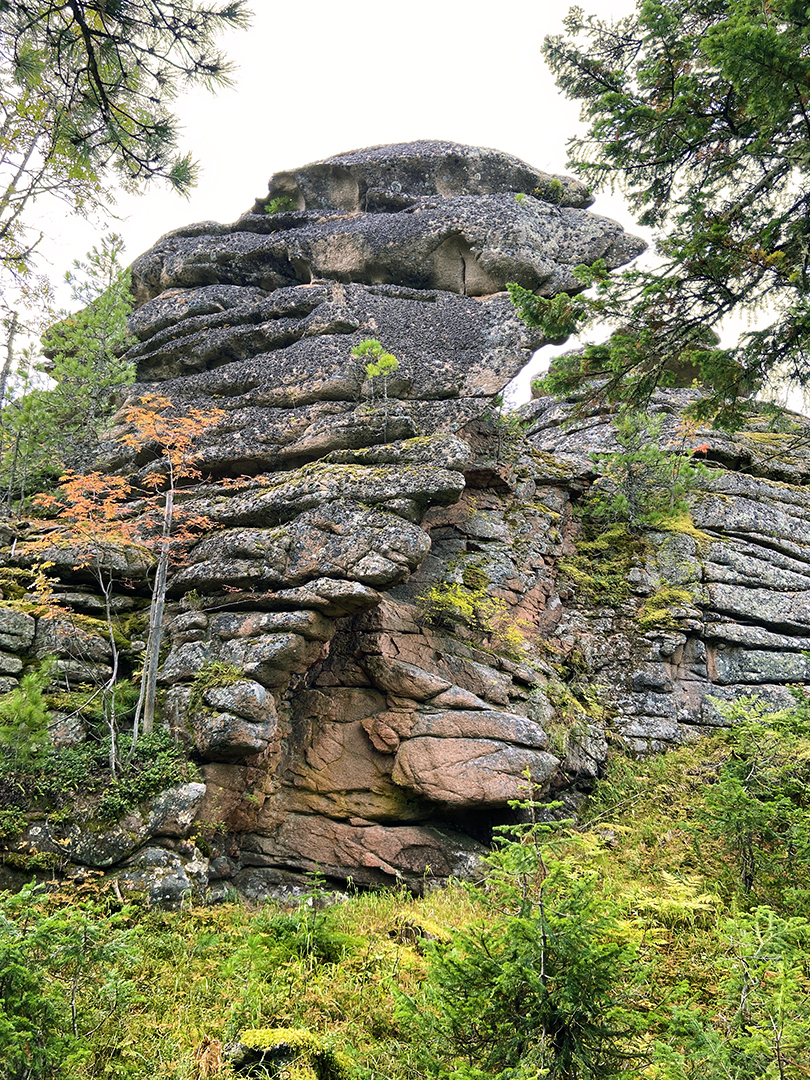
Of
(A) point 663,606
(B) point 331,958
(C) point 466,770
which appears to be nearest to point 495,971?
(B) point 331,958

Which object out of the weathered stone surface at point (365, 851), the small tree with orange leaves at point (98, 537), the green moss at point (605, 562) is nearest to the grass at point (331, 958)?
the weathered stone surface at point (365, 851)

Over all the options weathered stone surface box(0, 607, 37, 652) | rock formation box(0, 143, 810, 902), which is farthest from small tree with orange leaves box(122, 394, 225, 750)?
weathered stone surface box(0, 607, 37, 652)

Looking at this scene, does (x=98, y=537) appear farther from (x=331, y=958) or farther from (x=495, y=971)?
(x=495, y=971)

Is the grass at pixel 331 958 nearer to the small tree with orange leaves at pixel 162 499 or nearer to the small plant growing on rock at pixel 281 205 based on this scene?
the small tree with orange leaves at pixel 162 499

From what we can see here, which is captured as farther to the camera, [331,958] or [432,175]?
[432,175]

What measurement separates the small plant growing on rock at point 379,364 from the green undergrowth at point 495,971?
9.11 metres

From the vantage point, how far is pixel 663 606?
541 inches

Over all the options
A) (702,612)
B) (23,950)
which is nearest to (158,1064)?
(23,950)

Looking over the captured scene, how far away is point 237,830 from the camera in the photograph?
938 cm

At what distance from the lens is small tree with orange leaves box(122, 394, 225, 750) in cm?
945

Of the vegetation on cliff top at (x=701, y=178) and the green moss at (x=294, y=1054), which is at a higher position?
the vegetation on cliff top at (x=701, y=178)

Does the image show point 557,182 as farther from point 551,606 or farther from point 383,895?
point 383,895

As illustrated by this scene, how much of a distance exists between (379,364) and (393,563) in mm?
4881

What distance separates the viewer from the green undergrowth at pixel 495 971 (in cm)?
326
